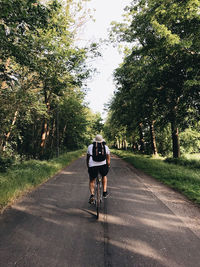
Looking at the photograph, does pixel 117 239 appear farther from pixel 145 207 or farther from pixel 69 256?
pixel 145 207

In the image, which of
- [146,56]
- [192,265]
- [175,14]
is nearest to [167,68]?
[146,56]

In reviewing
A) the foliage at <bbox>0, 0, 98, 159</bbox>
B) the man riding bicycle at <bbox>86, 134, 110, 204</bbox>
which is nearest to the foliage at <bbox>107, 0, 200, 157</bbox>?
the foliage at <bbox>0, 0, 98, 159</bbox>

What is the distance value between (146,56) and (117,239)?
10698 millimetres

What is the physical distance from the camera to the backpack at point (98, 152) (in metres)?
4.64

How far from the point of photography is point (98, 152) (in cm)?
464

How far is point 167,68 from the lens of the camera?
32.3ft

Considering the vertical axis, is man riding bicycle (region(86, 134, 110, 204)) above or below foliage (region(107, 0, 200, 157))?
below

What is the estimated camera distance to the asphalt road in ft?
8.75

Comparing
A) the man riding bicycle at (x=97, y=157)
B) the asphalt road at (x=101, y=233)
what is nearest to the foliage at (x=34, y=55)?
the man riding bicycle at (x=97, y=157)

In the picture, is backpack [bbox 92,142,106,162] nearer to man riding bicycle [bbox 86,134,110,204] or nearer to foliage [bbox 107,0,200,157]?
man riding bicycle [bbox 86,134,110,204]

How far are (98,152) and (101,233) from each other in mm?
1941

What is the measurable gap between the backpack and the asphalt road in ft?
4.75

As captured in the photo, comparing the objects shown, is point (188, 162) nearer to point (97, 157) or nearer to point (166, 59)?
point (166, 59)

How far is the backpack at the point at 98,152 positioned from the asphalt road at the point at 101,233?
145 centimetres
